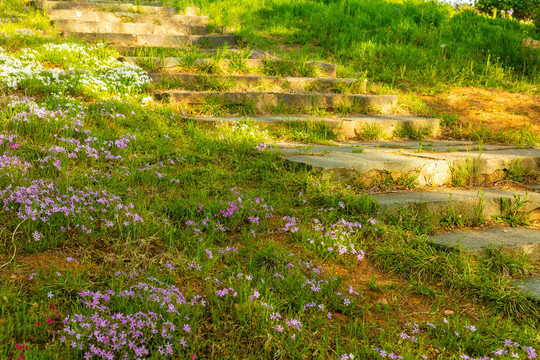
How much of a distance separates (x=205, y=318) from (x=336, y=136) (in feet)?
11.2

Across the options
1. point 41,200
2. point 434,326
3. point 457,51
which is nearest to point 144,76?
point 41,200

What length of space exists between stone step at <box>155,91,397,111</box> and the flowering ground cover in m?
1.09

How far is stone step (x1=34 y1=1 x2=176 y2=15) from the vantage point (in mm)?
7947

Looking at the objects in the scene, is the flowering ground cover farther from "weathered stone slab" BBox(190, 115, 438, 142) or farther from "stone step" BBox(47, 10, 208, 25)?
"stone step" BBox(47, 10, 208, 25)

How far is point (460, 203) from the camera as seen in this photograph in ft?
12.2

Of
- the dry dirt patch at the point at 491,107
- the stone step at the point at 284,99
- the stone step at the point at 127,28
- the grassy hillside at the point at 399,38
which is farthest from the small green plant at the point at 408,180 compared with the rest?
the stone step at the point at 127,28

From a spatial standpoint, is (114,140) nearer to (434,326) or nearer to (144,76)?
(144,76)

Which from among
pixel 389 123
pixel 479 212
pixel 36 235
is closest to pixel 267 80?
pixel 389 123

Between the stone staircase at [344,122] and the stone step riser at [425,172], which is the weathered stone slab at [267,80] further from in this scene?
the stone step riser at [425,172]

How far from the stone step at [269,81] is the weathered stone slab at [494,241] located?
11.4ft

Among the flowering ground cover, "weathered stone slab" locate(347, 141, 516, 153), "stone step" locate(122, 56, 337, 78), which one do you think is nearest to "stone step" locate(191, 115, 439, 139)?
"weathered stone slab" locate(347, 141, 516, 153)

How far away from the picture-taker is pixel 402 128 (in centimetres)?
579

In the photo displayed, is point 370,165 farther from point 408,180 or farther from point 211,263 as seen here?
point 211,263

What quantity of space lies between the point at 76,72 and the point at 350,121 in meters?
3.27
